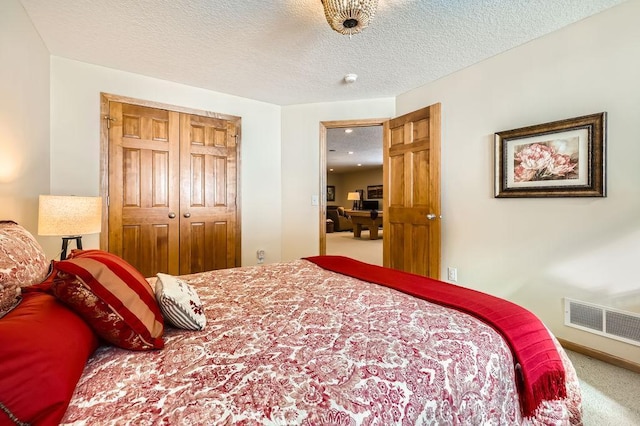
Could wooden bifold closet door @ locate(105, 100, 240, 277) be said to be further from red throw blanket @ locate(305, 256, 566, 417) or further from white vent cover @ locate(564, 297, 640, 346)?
white vent cover @ locate(564, 297, 640, 346)

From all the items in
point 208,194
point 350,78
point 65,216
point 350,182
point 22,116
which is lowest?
point 65,216

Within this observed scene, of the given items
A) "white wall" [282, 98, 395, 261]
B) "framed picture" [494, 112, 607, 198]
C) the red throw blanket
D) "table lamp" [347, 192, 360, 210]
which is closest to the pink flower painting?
"framed picture" [494, 112, 607, 198]

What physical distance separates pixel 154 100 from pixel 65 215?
66.3 inches

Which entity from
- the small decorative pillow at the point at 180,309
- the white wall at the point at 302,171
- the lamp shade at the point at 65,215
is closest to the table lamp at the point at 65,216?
the lamp shade at the point at 65,215

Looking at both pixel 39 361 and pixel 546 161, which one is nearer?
pixel 39 361

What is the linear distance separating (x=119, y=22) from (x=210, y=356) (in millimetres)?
2442

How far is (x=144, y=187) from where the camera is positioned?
3014 millimetres

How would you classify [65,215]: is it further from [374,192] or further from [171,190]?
[374,192]

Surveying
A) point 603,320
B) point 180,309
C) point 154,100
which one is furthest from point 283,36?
point 603,320

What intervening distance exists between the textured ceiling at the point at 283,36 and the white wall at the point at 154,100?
14 centimetres

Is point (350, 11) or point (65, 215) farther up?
point (350, 11)

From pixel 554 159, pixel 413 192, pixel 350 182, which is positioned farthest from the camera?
pixel 350 182

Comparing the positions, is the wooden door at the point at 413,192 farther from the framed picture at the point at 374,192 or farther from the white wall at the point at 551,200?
the framed picture at the point at 374,192

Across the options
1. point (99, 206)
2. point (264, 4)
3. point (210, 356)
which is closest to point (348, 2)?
point (264, 4)
